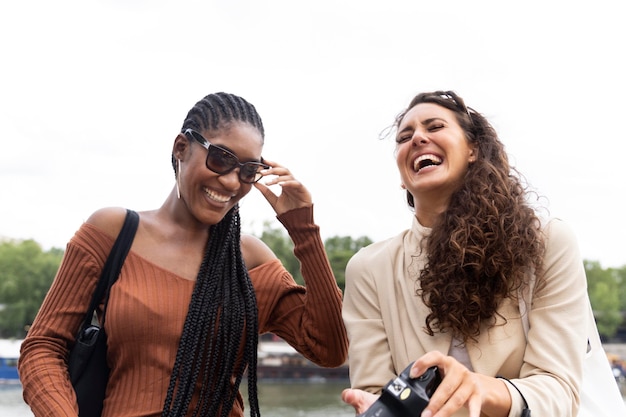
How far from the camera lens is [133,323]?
105 inches

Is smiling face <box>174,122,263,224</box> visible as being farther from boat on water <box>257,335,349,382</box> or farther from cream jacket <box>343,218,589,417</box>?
boat on water <box>257,335,349,382</box>

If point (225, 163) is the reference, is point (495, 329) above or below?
below

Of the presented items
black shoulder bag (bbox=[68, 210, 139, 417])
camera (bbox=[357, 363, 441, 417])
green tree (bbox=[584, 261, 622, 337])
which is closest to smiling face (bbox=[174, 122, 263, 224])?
black shoulder bag (bbox=[68, 210, 139, 417])

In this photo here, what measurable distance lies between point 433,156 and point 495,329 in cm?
66

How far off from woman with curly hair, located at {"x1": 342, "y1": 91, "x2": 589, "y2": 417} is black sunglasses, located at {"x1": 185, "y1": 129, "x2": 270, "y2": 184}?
54 centimetres

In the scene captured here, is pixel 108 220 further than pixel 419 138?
Yes

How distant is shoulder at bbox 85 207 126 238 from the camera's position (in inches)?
112

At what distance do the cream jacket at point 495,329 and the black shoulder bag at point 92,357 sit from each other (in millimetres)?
936

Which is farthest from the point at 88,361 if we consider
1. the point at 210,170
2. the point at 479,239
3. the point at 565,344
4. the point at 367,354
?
the point at 565,344

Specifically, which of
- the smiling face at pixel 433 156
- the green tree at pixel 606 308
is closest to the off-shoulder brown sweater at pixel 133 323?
the smiling face at pixel 433 156

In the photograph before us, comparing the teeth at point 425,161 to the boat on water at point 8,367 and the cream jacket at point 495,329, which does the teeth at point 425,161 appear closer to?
the cream jacket at point 495,329

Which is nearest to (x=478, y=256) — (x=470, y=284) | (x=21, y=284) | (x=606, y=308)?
(x=470, y=284)

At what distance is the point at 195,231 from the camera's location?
3004mm

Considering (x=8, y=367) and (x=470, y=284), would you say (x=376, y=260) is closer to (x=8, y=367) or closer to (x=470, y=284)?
(x=470, y=284)
